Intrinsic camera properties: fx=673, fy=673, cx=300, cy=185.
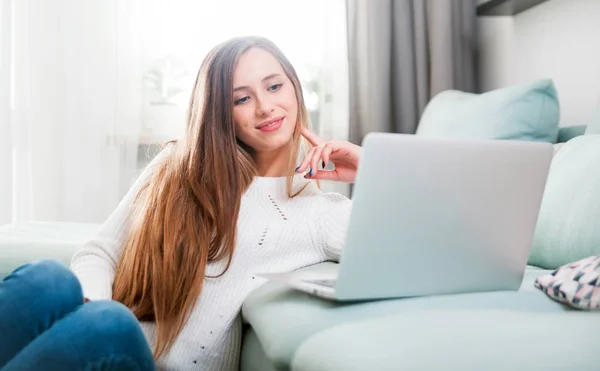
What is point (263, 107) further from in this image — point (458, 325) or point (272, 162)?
point (458, 325)

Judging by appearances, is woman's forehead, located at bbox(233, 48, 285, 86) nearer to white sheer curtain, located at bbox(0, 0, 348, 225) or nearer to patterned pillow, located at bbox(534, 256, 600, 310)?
patterned pillow, located at bbox(534, 256, 600, 310)

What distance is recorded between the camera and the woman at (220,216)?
1.12 meters

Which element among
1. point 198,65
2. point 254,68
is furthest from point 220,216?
point 198,65

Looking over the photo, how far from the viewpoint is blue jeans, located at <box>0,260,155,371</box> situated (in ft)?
2.56

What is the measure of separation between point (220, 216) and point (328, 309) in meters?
0.41

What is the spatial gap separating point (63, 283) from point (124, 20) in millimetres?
1871

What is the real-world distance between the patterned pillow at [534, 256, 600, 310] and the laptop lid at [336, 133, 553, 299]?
6cm

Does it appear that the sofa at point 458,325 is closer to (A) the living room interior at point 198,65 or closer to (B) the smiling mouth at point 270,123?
(B) the smiling mouth at point 270,123

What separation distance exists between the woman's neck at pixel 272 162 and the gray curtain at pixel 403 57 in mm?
1283

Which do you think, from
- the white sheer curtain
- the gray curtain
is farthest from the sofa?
the white sheer curtain

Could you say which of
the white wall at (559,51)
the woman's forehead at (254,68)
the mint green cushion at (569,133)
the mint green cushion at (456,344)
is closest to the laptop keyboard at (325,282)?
the mint green cushion at (456,344)

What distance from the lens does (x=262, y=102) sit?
1278 mm

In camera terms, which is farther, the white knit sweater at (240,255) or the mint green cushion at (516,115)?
Answer: the mint green cushion at (516,115)

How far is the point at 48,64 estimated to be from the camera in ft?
8.26
